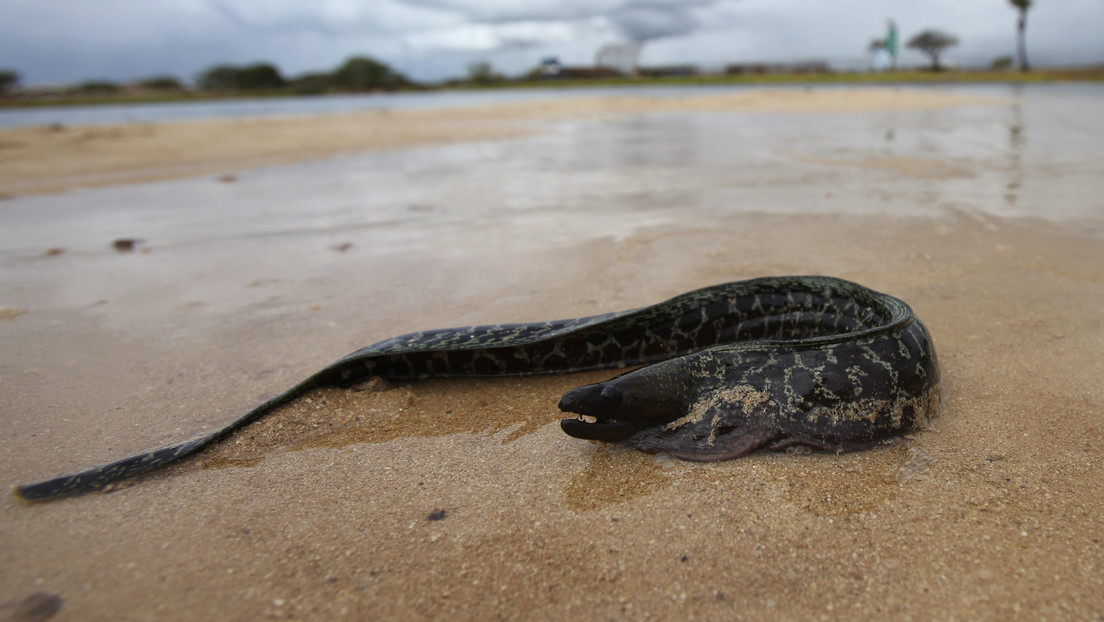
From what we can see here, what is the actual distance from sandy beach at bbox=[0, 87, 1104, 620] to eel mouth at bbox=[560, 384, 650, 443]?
0.11 meters

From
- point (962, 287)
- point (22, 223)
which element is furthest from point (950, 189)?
point (22, 223)

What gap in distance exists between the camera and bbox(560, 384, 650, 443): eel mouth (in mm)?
2594

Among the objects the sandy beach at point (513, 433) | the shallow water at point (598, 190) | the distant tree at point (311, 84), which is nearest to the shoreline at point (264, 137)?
the shallow water at point (598, 190)

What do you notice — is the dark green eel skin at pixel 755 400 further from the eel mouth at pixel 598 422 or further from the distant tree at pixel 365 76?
the distant tree at pixel 365 76

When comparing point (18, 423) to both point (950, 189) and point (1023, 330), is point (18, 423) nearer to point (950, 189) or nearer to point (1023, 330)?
point (1023, 330)

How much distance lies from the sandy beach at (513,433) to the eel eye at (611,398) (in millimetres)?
246

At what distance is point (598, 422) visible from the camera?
8.75 ft

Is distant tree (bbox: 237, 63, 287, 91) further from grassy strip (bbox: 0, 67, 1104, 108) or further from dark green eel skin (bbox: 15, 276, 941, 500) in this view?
dark green eel skin (bbox: 15, 276, 941, 500)

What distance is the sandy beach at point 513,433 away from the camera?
6.37 ft

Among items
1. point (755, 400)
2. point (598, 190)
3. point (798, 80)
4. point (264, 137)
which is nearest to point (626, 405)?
point (755, 400)

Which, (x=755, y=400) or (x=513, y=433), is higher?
(x=755, y=400)

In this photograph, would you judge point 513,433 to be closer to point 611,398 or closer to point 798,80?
point 611,398

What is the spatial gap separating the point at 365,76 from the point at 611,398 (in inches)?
3516

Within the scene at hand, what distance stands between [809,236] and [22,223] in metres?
10.6
